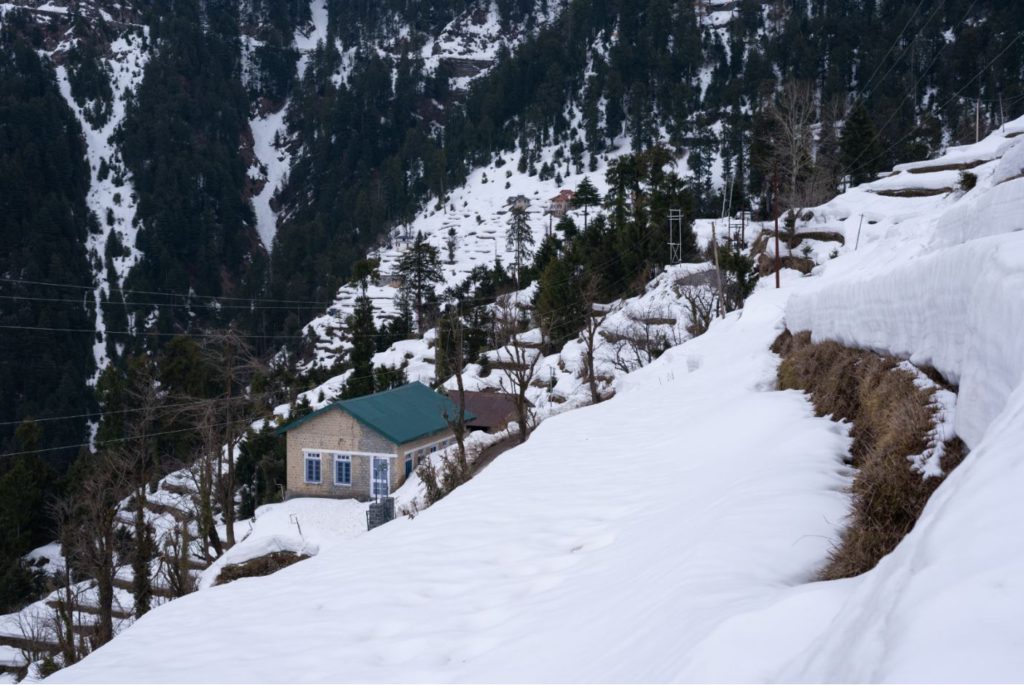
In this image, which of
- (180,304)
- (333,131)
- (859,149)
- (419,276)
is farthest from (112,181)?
(859,149)

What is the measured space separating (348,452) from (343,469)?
3.05 feet

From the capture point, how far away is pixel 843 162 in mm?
60562

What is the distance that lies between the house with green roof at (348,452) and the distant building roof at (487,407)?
521cm

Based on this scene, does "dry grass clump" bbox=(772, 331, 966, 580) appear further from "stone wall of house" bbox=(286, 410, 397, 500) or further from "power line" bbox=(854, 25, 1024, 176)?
"power line" bbox=(854, 25, 1024, 176)

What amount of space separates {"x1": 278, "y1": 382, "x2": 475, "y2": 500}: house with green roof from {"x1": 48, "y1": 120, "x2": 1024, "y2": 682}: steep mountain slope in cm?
2480

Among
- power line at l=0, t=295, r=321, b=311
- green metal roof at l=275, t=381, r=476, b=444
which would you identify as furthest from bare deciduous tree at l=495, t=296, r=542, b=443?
power line at l=0, t=295, r=321, b=311

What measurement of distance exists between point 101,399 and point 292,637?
6013cm

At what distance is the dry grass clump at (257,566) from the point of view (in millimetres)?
22000

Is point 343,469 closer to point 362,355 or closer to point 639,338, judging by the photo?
point 639,338

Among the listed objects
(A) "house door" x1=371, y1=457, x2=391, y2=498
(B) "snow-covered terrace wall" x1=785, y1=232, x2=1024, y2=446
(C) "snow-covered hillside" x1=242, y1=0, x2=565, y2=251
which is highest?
(C) "snow-covered hillside" x1=242, y1=0, x2=565, y2=251

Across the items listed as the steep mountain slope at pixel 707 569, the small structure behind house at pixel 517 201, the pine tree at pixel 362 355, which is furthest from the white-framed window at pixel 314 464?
the small structure behind house at pixel 517 201

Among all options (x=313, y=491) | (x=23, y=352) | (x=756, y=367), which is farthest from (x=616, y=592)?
(x=23, y=352)

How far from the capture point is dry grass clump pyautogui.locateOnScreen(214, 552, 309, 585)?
22000mm

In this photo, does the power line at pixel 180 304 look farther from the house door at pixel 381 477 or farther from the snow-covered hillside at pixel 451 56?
the house door at pixel 381 477
